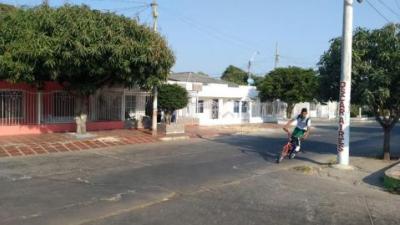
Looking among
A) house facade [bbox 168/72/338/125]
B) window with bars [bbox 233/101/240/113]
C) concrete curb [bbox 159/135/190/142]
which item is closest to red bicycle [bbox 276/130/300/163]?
concrete curb [bbox 159/135/190/142]

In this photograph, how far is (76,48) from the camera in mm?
17547

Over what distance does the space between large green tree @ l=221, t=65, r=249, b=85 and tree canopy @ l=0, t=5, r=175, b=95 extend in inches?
2162

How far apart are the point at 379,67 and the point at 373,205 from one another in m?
7.17

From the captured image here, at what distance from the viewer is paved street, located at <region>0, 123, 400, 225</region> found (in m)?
7.70

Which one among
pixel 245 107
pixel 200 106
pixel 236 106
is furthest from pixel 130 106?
pixel 245 107

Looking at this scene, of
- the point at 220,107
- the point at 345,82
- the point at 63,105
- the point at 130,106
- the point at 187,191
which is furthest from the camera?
the point at 220,107

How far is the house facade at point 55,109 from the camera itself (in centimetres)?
2109

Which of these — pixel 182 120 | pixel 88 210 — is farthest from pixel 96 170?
pixel 182 120

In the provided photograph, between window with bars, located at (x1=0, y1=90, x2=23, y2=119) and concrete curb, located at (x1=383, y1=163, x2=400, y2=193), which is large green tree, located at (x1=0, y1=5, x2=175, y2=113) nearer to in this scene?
window with bars, located at (x1=0, y1=90, x2=23, y2=119)

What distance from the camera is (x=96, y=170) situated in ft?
40.7

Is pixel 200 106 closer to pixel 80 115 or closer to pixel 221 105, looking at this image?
pixel 221 105

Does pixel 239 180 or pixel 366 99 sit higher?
pixel 366 99

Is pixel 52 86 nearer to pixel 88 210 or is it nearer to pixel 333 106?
pixel 88 210

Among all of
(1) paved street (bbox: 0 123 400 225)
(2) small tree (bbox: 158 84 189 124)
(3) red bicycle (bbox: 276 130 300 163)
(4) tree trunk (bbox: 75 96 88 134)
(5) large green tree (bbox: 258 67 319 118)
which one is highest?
(5) large green tree (bbox: 258 67 319 118)
